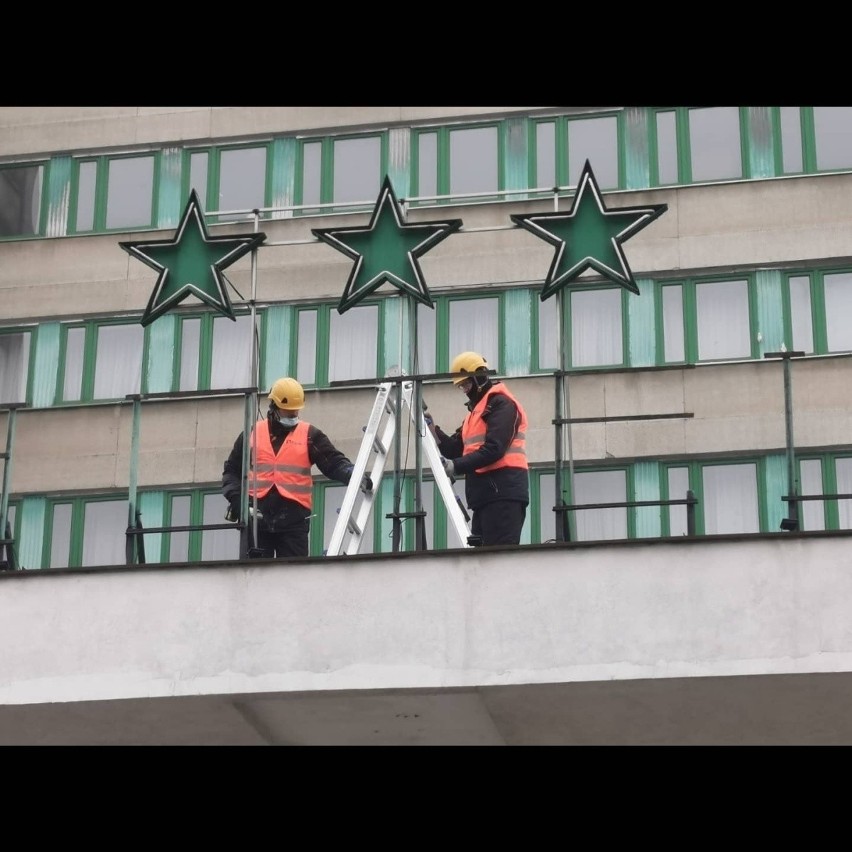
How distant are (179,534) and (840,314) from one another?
9024mm

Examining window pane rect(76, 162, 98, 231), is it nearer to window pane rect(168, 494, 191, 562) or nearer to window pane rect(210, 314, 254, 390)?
window pane rect(210, 314, 254, 390)

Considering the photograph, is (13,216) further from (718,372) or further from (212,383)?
(718,372)

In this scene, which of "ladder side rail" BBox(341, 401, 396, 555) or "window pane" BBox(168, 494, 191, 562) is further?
"window pane" BBox(168, 494, 191, 562)

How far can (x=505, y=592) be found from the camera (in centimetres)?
1361

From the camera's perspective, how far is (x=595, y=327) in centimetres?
2678

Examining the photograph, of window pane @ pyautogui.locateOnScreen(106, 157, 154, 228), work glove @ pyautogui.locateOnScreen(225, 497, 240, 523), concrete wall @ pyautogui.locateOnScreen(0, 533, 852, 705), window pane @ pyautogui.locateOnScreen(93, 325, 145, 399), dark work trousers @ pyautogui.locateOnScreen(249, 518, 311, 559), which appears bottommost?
concrete wall @ pyautogui.locateOnScreen(0, 533, 852, 705)

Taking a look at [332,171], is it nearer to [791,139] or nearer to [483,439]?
[791,139]

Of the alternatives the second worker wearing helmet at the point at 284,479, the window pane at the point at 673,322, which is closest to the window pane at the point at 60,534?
the window pane at the point at 673,322

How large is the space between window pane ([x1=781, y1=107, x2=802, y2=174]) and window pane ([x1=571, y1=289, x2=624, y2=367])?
2.83m

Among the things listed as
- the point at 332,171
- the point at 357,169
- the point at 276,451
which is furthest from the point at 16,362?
the point at 276,451

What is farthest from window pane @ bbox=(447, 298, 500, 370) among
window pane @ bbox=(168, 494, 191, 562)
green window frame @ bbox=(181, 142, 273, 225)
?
window pane @ bbox=(168, 494, 191, 562)

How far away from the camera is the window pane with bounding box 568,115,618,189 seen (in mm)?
27000

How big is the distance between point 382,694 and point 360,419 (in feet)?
44.2

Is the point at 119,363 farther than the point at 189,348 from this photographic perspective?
Yes
